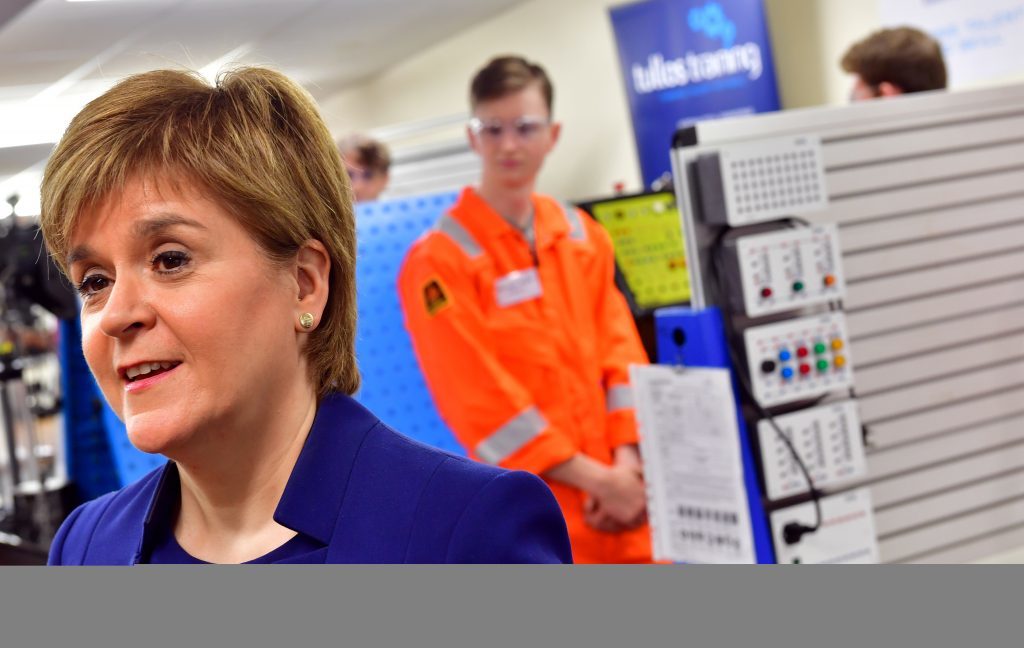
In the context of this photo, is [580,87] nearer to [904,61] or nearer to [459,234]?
[904,61]

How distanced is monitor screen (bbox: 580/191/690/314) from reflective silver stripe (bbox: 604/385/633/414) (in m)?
0.50

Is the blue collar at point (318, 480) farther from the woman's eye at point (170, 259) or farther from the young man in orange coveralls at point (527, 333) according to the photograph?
the young man in orange coveralls at point (527, 333)

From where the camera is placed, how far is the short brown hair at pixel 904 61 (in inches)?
95.7

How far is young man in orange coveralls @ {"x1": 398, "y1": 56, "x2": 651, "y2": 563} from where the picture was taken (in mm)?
2230

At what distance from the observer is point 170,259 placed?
2.35 feet

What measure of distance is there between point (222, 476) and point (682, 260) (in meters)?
2.24

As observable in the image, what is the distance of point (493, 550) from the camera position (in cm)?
77

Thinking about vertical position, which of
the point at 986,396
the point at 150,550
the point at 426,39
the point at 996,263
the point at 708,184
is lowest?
the point at 986,396

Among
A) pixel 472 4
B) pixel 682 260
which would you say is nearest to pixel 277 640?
pixel 472 4

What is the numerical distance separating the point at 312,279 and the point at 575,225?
162 centimetres

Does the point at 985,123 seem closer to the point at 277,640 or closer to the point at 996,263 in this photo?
the point at 996,263

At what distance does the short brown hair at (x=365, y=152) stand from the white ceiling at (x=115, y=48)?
2540mm

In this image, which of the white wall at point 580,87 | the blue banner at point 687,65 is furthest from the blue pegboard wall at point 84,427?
the blue banner at point 687,65

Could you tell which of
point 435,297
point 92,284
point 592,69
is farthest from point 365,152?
point 92,284
